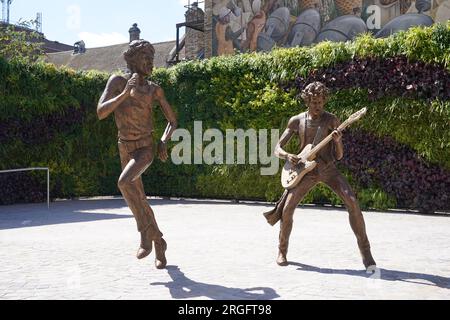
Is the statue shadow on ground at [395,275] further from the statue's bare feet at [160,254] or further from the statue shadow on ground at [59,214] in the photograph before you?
the statue shadow on ground at [59,214]

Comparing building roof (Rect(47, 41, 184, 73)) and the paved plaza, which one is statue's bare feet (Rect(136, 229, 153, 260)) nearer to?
the paved plaza

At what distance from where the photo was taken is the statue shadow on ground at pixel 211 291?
475 cm

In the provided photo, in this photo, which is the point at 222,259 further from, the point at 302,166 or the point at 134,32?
the point at 134,32

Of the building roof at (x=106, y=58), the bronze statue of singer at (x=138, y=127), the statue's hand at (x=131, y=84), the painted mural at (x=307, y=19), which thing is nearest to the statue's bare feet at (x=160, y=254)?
the bronze statue of singer at (x=138, y=127)

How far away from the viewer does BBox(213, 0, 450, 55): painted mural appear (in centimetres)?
1725

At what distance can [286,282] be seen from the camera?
5355 millimetres

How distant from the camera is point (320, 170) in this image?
6.17m

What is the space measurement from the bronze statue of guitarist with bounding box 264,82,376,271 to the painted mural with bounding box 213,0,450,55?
12.3 metres

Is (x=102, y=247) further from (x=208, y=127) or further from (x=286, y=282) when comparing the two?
(x=208, y=127)

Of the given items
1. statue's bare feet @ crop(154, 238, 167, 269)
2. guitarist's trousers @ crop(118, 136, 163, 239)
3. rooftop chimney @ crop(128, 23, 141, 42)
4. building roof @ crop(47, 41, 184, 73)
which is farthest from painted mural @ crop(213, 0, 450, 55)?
rooftop chimney @ crop(128, 23, 141, 42)

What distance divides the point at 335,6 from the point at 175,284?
614 inches

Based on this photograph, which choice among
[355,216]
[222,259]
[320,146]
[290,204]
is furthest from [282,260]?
[320,146]

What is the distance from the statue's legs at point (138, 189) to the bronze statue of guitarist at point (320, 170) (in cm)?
153
